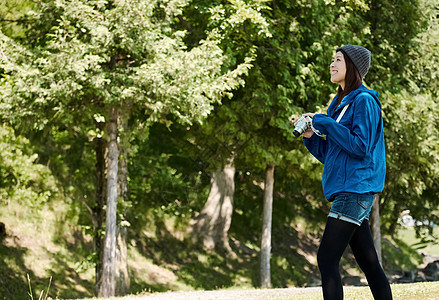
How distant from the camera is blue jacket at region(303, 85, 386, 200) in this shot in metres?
3.53

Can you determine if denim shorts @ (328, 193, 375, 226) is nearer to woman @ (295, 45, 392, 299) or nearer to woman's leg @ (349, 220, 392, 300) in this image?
woman @ (295, 45, 392, 299)

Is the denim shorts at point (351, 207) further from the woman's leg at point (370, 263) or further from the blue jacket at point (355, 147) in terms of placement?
the woman's leg at point (370, 263)

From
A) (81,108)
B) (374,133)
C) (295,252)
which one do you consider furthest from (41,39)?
(295,252)

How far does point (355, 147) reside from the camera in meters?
3.52

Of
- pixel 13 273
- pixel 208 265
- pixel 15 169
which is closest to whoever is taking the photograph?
pixel 15 169

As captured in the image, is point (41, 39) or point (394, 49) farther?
point (394, 49)

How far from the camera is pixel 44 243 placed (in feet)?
59.7

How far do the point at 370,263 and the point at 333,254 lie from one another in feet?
1.03

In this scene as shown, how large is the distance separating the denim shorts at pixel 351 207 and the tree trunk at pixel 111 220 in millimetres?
8211

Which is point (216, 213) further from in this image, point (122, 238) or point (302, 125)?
point (302, 125)

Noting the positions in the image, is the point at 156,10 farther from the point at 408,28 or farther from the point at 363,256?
the point at 408,28

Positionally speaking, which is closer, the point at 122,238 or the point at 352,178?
the point at 352,178

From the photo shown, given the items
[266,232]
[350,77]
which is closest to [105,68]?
[350,77]

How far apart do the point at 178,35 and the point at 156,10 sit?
2.04 ft
